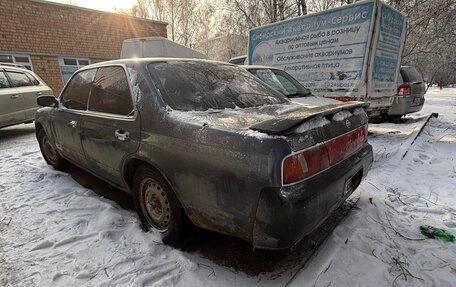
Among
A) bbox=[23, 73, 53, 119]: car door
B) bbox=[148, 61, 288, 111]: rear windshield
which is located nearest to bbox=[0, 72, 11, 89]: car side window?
bbox=[23, 73, 53, 119]: car door

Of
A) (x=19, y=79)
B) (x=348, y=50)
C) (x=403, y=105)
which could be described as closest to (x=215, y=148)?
(x=348, y=50)

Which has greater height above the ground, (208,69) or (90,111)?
(208,69)

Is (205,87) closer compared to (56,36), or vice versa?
(205,87)

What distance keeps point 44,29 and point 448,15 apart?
1640 cm

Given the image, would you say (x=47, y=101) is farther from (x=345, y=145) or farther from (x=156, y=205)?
(x=345, y=145)

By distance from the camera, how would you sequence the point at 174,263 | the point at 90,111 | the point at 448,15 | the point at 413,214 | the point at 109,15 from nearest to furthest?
the point at 174,263
the point at 413,214
the point at 90,111
the point at 448,15
the point at 109,15

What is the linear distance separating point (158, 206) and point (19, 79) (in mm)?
7392

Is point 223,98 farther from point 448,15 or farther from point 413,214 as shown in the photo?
point 448,15

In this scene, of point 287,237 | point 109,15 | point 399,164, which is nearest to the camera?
point 287,237

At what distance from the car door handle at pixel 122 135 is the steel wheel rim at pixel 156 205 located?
44 centimetres

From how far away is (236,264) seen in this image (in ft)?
7.83

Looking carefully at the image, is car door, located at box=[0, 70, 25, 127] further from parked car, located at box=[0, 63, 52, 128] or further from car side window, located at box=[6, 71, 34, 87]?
car side window, located at box=[6, 71, 34, 87]

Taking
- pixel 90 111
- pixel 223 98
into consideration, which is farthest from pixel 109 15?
pixel 223 98

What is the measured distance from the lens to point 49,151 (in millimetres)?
4844
